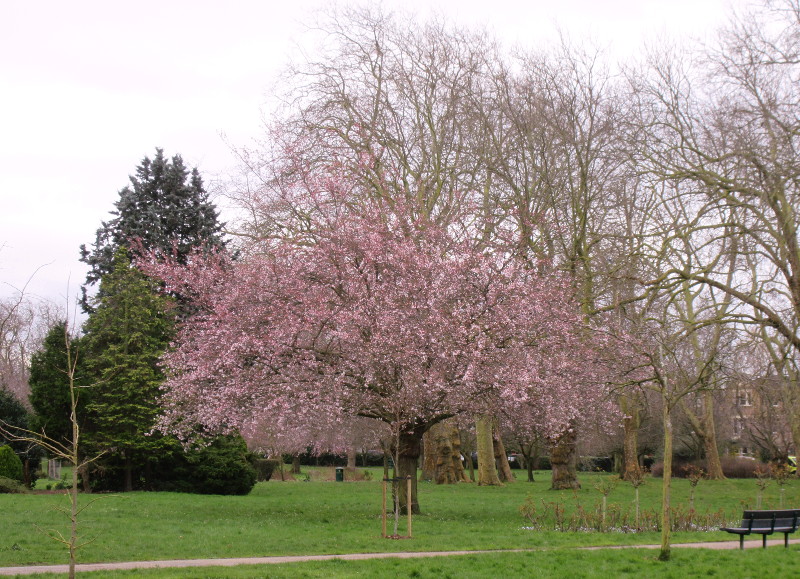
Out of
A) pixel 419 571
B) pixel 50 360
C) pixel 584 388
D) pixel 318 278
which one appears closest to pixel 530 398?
pixel 584 388

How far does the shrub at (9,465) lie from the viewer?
77.0 feet

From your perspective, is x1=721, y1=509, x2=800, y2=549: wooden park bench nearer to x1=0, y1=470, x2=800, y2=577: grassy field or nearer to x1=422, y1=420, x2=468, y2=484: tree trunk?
x1=0, y1=470, x2=800, y2=577: grassy field

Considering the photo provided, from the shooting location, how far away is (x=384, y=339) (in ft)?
50.6

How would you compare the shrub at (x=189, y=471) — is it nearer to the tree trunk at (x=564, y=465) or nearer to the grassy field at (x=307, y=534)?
the grassy field at (x=307, y=534)

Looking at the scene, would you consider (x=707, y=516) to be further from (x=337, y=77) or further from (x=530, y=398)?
(x=337, y=77)

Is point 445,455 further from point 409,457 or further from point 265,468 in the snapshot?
point 409,457

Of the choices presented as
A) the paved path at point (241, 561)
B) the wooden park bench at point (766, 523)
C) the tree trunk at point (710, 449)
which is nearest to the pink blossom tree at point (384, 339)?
the paved path at point (241, 561)

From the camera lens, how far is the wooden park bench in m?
12.5

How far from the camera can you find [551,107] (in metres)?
24.3

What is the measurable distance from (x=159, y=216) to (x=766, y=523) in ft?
78.8

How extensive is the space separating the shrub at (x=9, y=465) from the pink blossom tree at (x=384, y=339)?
28.0 feet

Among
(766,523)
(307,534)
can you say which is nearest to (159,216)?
(307,534)

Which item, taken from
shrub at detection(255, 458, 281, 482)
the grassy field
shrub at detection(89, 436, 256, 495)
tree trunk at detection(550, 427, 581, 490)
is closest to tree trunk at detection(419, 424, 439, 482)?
tree trunk at detection(550, 427, 581, 490)

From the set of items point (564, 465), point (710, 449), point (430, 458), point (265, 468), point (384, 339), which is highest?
point (384, 339)
